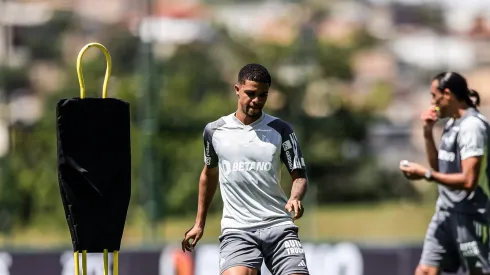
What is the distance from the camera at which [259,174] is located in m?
8.01

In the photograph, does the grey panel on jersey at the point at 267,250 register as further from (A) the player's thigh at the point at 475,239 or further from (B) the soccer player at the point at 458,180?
(A) the player's thigh at the point at 475,239

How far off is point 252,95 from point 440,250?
2.82 metres

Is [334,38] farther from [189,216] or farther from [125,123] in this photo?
[125,123]

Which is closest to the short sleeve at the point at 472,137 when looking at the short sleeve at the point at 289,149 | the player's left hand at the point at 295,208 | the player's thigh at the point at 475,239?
the player's thigh at the point at 475,239

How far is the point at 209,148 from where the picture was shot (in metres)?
8.27

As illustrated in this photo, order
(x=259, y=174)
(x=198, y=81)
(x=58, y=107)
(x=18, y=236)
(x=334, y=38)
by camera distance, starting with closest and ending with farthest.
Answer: (x=58, y=107), (x=259, y=174), (x=18, y=236), (x=198, y=81), (x=334, y=38)

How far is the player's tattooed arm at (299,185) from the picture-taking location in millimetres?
7844

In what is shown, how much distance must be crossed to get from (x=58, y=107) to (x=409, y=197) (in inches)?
564

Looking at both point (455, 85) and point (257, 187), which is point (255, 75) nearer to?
point (257, 187)

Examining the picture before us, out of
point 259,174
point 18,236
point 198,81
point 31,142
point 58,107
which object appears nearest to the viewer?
point 58,107

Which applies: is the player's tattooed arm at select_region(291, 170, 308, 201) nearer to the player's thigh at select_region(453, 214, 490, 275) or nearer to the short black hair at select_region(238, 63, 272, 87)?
the short black hair at select_region(238, 63, 272, 87)

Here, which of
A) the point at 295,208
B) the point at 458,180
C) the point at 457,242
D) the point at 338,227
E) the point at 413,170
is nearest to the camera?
the point at 295,208

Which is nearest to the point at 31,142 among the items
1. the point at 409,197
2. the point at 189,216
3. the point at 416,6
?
the point at 189,216

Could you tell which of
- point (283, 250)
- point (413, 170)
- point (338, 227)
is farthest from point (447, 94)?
point (338, 227)
